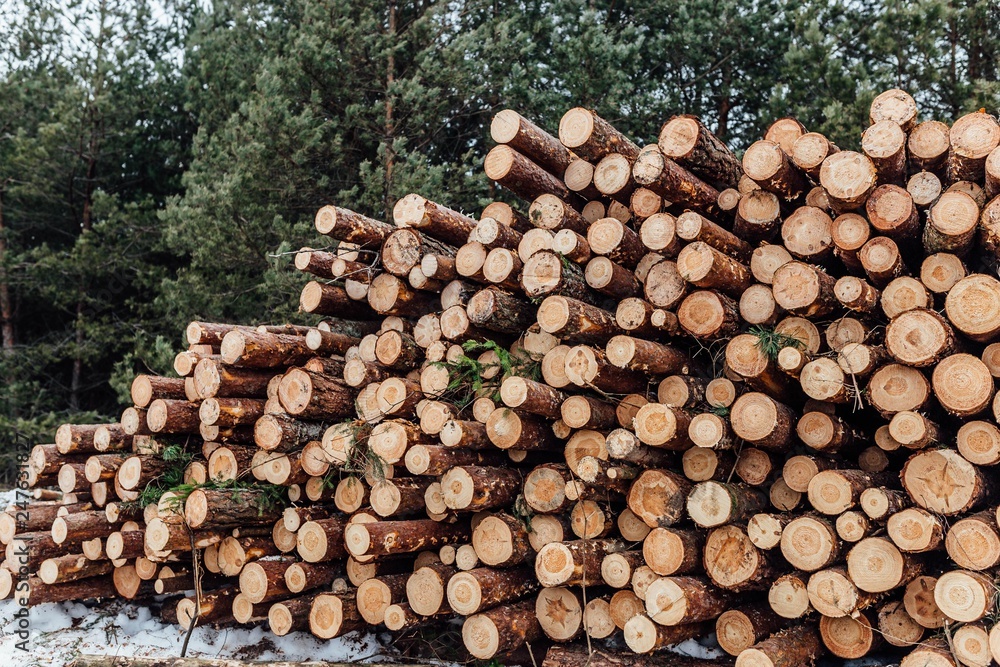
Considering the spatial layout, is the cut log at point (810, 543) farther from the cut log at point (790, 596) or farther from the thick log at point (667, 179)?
the thick log at point (667, 179)

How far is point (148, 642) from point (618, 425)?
312cm

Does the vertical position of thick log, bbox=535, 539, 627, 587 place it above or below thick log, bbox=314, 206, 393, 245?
below

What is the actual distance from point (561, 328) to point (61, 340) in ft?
34.2

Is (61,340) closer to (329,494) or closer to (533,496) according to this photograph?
(329,494)

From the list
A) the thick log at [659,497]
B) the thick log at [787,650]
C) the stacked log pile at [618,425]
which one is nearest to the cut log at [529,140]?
the stacked log pile at [618,425]

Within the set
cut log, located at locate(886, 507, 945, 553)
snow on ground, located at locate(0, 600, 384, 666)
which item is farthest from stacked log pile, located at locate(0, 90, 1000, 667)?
snow on ground, located at locate(0, 600, 384, 666)

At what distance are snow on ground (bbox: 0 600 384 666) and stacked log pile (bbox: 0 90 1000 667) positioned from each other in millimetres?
163

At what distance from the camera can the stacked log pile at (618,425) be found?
3.42 metres

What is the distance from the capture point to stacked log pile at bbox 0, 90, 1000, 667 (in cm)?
342

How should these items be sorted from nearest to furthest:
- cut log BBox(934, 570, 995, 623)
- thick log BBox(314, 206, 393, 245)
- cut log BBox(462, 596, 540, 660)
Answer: cut log BBox(934, 570, 995, 623) → cut log BBox(462, 596, 540, 660) → thick log BBox(314, 206, 393, 245)

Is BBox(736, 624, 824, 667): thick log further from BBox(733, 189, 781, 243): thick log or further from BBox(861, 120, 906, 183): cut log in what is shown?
BBox(861, 120, 906, 183): cut log

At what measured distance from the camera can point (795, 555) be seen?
343 cm

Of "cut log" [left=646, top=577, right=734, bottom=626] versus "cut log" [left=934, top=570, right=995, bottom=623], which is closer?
"cut log" [left=934, top=570, right=995, bottom=623]

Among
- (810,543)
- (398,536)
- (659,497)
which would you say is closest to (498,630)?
(398,536)
